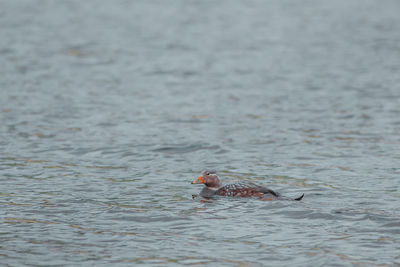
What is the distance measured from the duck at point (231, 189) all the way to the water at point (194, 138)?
0.23 meters

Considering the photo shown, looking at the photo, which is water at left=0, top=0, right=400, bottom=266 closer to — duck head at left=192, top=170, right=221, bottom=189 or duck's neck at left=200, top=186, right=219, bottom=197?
duck's neck at left=200, top=186, right=219, bottom=197

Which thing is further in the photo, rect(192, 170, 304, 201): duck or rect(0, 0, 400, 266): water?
rect(192, 170, 304, 201): duck

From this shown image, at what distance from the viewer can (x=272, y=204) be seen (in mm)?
13727

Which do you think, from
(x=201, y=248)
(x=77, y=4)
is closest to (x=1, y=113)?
(x=201, y=248)

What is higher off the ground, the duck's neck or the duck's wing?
the duck's wing

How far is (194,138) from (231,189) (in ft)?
15.7

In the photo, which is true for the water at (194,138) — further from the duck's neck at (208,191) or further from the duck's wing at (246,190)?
the duck's neck at (208,191)

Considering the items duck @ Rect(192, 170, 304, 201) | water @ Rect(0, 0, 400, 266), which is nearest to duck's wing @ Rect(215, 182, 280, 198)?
duck @ Rect(192, 170, 304, 201)

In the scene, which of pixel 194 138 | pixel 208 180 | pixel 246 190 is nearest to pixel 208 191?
pixel 208 180

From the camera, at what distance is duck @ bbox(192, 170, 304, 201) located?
1400 cm

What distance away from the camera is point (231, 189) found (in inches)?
572

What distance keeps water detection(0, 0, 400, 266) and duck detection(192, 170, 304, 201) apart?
231 mm

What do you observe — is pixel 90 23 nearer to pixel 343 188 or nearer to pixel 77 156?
pixel 77 156

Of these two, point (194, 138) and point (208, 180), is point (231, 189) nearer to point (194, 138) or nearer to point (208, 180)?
point (208, 180)
